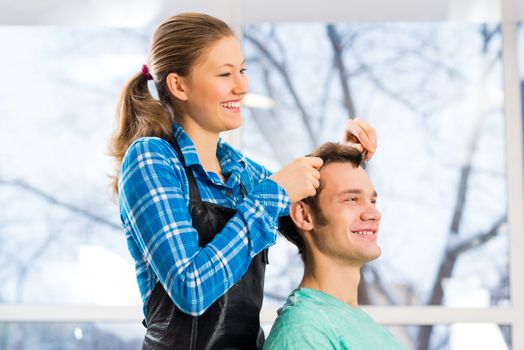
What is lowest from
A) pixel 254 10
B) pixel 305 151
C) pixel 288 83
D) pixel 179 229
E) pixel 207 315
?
pixel 207 315

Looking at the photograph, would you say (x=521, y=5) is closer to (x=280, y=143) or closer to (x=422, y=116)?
(x=422, y=116)

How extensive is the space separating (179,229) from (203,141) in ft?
1.00

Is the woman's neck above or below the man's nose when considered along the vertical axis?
below

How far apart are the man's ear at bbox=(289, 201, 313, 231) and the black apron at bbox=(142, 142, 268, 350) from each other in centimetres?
31

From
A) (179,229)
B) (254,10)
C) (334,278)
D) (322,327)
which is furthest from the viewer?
(254,10)

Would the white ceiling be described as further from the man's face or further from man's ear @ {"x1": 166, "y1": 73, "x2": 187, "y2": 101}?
man's ear @ {"x1": 166, "y1": 73, "x2": 187, "y2": 101}

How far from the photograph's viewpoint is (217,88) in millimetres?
1889

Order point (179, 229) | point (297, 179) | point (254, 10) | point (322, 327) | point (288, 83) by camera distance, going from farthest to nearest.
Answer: point (288, 83), point (254, 10), point (322, 327), point (297, 179), point (179, 229)

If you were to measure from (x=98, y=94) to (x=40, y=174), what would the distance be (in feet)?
1.56

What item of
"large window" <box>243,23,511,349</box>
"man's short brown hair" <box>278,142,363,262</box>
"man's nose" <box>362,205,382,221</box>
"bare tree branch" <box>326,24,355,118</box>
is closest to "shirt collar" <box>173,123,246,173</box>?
"man's short brown hair" <box>278,142,363,262</box>

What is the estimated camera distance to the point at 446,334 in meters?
4.05

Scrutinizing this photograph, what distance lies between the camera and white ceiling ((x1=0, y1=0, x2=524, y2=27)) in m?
4.03

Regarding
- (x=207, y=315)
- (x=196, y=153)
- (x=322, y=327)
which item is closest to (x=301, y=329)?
(x=322, y=327)

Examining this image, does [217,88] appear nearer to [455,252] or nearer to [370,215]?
[370,215]
